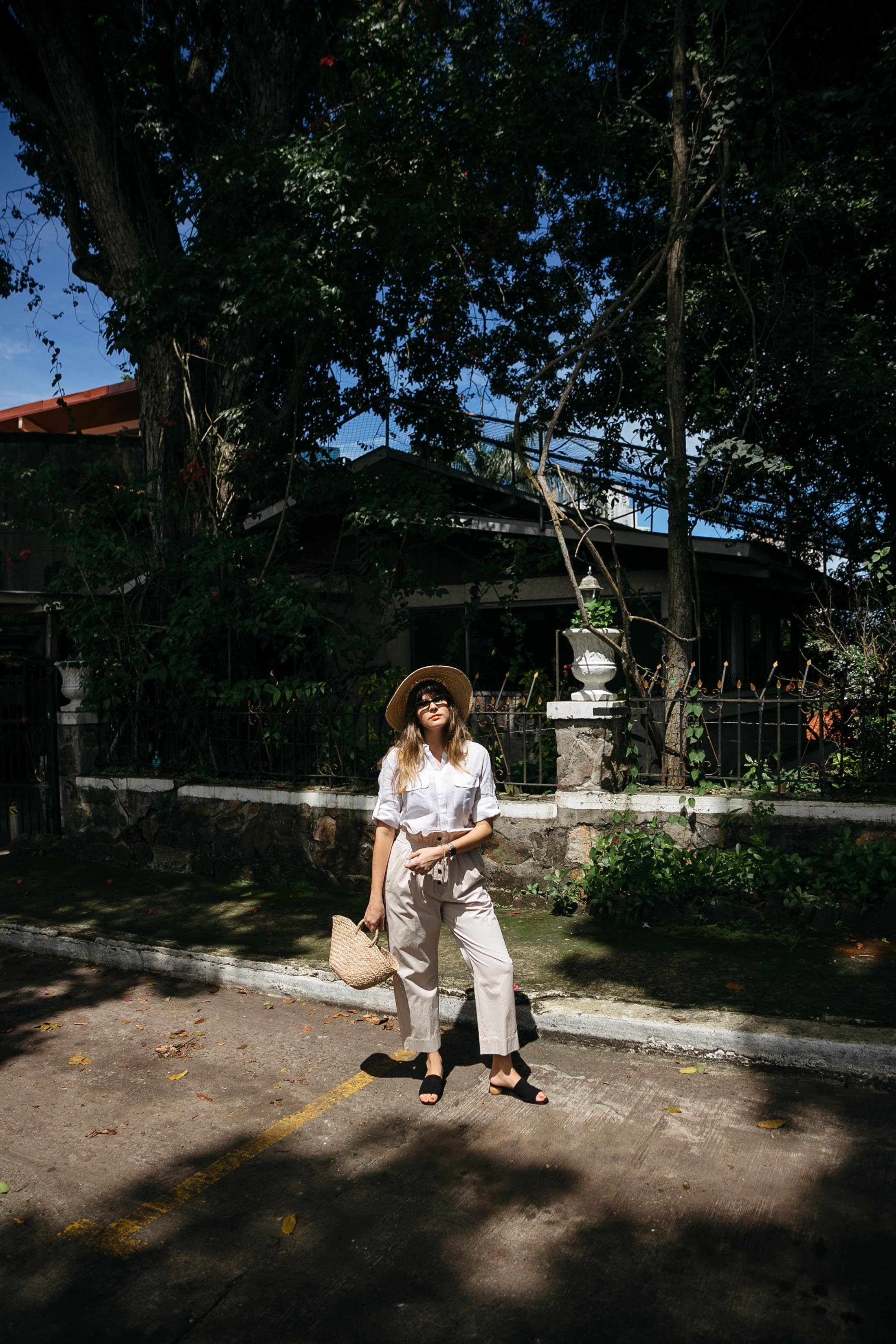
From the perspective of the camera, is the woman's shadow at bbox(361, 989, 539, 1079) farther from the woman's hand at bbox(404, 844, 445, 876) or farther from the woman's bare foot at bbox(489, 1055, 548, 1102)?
the woman's hand at bbox(404, 844, 445, 876)

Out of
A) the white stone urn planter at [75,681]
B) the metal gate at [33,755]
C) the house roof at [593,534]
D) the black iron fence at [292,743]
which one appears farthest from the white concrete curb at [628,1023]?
the house roof at [593,534]

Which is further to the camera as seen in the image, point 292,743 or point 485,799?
point 292,743

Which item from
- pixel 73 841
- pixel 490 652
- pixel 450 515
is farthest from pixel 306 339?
pixel 73 841

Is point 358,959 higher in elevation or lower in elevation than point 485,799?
lower

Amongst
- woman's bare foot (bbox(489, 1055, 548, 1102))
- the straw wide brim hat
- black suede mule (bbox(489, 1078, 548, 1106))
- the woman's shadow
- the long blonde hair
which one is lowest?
the woman's shadow

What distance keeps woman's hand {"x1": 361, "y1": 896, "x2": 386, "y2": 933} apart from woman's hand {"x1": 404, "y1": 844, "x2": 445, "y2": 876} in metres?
0.34

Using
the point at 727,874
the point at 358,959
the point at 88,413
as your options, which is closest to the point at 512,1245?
the point at 358,959

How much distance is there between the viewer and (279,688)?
331 inches

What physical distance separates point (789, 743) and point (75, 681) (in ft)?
22.0

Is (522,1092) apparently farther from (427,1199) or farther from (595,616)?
(595,616)

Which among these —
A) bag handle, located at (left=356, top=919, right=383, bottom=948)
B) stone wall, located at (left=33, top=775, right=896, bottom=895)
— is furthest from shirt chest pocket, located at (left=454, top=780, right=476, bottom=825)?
stone wall, located at (left=33, top=775, right=896, bottom=895)

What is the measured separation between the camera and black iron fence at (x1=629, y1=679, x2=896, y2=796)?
636 cm

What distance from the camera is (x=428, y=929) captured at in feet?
14.0

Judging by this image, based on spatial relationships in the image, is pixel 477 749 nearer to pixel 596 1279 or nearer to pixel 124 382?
pixel 596 1279
